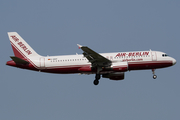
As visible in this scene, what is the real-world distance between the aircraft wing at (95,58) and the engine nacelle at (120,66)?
0.94 meters

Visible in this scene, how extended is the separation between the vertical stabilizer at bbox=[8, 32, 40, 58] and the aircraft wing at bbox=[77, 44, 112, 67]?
33.3 ft

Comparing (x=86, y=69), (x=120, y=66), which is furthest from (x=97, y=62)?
(x=120, y=66)

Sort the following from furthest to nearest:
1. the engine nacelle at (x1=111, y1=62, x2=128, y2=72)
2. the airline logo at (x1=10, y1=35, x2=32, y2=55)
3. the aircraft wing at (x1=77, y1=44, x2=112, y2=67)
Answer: the airline logo at (x1=10, y1=35, x2=32, y2=55)
the engine nacelle at (x1=111, y1=62, x2=128, y2=72)
the aircraft wing at (x1=77, y1=44, x2=112, y2=67)

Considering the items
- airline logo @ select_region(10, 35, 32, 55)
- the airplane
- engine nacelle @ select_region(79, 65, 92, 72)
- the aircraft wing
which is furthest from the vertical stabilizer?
the aircraft wing

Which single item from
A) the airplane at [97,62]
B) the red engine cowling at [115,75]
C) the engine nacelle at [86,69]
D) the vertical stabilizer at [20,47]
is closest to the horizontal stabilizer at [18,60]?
the airplane at [97,62]

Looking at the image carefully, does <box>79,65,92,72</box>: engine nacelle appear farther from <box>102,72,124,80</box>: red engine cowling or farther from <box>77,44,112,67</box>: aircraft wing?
<box>102,72,124,80</box>: red engine cowling

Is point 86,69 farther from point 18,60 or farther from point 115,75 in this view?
point 18,60

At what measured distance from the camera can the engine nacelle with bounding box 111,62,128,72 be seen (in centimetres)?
5059

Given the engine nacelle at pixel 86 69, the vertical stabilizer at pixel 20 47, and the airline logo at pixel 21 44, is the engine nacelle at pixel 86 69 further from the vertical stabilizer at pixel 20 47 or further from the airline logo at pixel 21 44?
the airline logo at pixel 21 44

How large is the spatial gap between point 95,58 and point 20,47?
13.5 meters

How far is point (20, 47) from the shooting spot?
2158 inches

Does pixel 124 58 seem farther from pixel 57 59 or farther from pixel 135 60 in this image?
pixel 57 59

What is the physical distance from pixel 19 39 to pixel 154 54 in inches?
907

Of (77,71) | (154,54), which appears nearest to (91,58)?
(77,71)
